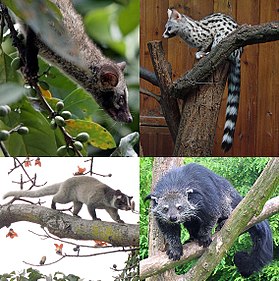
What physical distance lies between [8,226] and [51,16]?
1.84 meters

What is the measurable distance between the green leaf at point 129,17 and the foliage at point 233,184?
55cm

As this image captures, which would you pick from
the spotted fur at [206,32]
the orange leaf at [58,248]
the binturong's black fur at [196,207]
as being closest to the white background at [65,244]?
the orange leaf at [58,248]

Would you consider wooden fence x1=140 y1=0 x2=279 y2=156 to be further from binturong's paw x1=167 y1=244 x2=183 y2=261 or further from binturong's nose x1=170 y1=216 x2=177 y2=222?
binturong's paw x1=167 y1=244 x2=183 y2=261

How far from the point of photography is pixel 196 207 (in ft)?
7.30

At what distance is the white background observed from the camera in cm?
224

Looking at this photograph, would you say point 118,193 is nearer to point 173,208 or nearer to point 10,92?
point 173,208

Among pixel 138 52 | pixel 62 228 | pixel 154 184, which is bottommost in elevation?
pixel 62 228

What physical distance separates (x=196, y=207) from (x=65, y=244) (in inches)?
21.4

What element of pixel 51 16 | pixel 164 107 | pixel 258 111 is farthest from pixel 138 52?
pixel 51 16

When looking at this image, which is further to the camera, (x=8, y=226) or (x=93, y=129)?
(x=8, y=226)

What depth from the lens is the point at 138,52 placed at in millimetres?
2131

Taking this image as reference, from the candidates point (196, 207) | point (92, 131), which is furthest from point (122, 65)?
point (196, 207)

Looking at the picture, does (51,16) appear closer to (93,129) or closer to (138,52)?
(93,129)

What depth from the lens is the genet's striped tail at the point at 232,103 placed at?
7.45 ft
